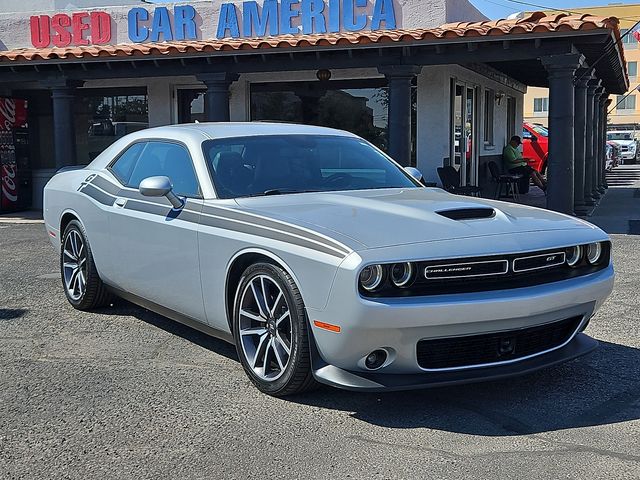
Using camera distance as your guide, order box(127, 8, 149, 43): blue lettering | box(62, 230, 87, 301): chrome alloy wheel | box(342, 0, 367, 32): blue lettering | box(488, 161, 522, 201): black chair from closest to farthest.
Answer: box(62, 230, 87, 301): chrome alloy wheel
box(342, 0, 367, 32): blue lettering
box(127, 8, 149, 43): blue lettering
box(488, 161, 522, 201): black chair

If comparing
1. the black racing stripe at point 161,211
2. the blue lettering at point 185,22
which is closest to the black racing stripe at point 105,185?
the black racing stripe at point 161,211

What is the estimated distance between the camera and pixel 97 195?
5984 millimetres

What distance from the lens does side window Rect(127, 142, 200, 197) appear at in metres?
5.07

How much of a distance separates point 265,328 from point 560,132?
7.61 meters

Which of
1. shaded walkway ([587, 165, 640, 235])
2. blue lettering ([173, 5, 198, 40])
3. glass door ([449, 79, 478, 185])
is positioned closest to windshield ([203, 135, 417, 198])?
shaded walkway ([587, 165, 640, 235])

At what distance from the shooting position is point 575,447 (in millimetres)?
Result: 3598

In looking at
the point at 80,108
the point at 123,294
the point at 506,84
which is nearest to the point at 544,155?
the point at 506,84

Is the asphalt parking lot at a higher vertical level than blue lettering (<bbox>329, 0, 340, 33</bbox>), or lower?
lower

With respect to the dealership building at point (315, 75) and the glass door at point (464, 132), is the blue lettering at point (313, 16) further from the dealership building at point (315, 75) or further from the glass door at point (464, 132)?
the glass door at point (464, 132)

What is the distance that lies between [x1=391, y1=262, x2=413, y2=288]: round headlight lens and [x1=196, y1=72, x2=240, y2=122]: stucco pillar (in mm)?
8863

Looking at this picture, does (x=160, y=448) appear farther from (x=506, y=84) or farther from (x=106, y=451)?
(x=506, y=84)

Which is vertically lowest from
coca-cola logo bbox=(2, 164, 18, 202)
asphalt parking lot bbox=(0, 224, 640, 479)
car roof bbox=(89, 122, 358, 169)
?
asphalt parking lot bbox=(0, 224, 640, 479)

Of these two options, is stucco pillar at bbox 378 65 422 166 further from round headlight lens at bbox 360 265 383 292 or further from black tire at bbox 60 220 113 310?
round headlight lens at bbox 360 265 383 292

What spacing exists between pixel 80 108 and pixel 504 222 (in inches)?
499
